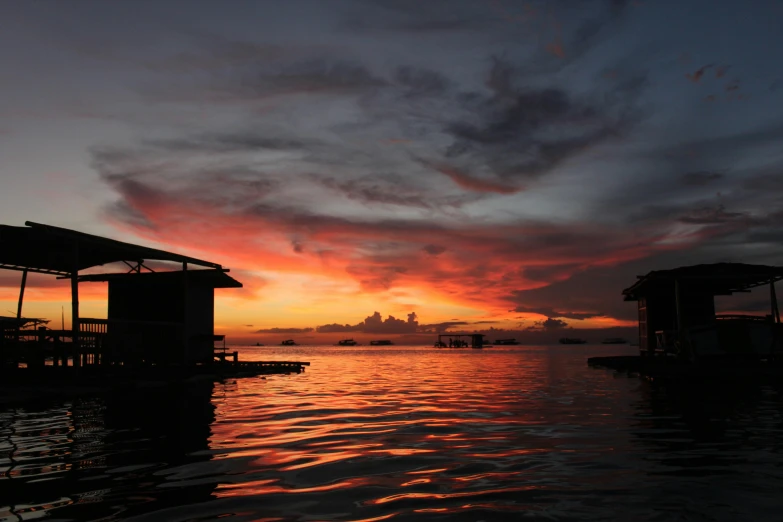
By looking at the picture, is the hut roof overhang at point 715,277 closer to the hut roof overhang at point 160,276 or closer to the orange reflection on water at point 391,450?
the orange reflection on water at point 391,450

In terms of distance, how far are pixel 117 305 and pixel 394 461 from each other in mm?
27227

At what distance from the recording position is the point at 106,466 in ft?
32.4

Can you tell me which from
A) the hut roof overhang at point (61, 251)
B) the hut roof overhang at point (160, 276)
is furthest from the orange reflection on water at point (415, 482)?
the hut roof overhang at point (160, 276)

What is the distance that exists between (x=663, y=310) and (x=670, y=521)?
33.5 m

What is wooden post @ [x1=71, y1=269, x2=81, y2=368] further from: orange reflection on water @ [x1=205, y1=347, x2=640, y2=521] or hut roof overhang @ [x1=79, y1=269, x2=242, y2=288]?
hut roof overhang @ [x1=79, y1=269, x2=242, y2=288]

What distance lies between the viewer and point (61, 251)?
2450cm

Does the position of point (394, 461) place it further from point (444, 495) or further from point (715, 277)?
point (715, 277)

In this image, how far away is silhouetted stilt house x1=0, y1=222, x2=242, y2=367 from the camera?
2234 cm

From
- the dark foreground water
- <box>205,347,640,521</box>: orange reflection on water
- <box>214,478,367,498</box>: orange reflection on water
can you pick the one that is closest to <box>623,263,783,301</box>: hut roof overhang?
the dark foreground water

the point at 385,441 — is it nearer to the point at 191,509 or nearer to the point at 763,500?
the point at 191,509

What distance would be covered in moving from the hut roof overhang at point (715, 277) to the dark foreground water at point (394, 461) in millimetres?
11866

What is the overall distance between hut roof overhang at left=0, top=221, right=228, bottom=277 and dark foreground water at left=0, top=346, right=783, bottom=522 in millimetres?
6287

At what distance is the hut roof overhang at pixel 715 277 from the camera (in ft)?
94.6

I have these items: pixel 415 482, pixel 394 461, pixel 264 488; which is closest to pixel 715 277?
pixel 394 461
